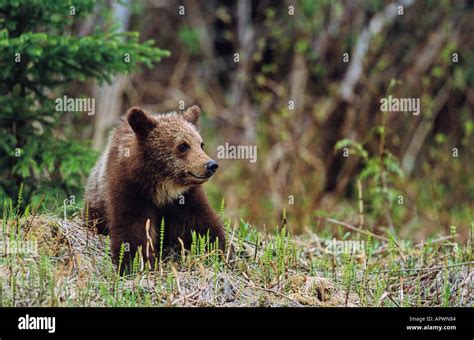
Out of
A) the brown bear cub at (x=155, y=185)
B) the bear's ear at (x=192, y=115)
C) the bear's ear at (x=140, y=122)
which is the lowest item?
the brown bear cub at (x=155, y=185)

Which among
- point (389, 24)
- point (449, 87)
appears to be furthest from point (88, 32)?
point (449, 87)

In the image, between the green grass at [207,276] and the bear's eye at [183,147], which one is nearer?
the green grass at [207,276]

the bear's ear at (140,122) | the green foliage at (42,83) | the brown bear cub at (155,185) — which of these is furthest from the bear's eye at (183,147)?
the green foliage at (42,83)

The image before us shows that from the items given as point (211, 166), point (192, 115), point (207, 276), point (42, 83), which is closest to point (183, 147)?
point (211, 166)

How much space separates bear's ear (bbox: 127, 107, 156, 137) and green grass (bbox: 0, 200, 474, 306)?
995mm

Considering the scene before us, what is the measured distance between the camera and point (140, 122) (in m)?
6.09

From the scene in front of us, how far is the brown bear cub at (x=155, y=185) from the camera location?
231 inches

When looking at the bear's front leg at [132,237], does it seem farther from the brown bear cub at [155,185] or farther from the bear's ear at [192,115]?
the bear's ear at [192,115]

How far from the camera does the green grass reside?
199 inches
